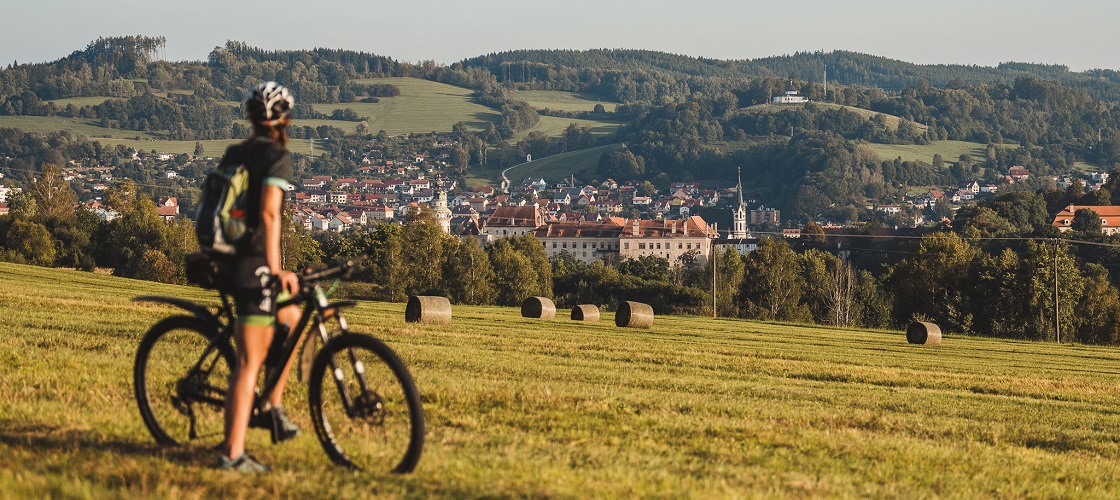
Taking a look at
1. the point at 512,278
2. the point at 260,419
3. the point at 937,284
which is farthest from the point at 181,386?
the point at 512,278

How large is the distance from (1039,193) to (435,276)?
12159 centimetres

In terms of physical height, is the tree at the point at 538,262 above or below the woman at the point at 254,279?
below

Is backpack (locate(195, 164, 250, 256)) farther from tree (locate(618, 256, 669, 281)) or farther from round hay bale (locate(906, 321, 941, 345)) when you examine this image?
tree (locate(618, 256, 669, 281))

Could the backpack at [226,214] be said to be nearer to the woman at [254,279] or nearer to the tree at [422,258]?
the woman at [254,279]

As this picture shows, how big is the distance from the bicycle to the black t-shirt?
Answer: 0.41 metres

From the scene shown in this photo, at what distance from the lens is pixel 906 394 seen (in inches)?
859

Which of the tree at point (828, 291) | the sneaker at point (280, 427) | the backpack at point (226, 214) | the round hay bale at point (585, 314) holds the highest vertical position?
the backpack at point (226, 214)

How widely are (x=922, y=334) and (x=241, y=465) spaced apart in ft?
154

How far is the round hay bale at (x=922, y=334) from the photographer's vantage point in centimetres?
5209

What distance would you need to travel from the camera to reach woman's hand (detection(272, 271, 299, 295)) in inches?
325

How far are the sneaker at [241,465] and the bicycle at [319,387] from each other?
18.5 inches

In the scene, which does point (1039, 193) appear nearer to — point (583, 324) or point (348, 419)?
point (583, 324)

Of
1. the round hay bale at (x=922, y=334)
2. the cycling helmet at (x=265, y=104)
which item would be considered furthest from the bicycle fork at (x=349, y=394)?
the round hay bale at (x=922, y=334)

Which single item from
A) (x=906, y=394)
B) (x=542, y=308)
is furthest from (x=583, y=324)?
(x=906, y=394)
